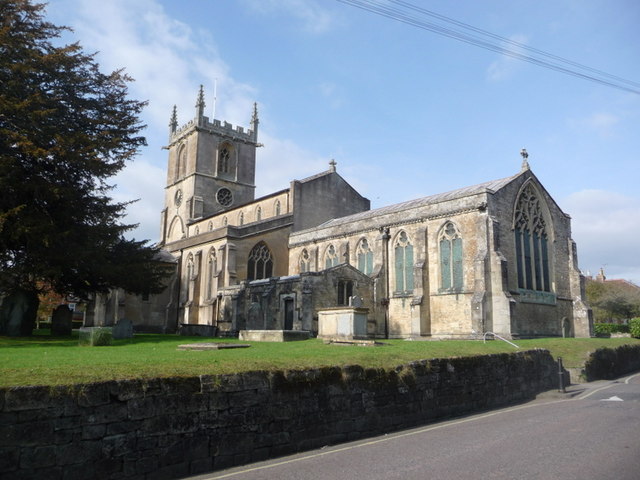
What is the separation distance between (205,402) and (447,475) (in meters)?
3.72

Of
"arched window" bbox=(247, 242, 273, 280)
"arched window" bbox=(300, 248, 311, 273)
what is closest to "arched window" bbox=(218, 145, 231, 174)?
"arched window" bbox=(247, 242, 273, 280)

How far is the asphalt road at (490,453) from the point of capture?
6.96m

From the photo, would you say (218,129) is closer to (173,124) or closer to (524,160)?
(173,124)

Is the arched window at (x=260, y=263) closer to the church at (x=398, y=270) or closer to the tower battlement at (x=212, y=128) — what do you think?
the church at (x=398, y=270)

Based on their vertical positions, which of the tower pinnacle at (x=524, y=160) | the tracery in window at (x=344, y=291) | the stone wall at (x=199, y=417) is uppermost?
the tower pinnacle at (x=524, y=160)

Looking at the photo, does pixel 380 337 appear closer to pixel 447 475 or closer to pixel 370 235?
pixel 370 235

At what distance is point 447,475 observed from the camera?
684 cm

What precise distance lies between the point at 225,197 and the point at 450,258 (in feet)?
115

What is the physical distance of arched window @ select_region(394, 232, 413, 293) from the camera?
30016 mm

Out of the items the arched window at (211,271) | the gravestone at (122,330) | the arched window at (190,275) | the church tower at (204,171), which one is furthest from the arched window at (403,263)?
the church tower at (204,171)

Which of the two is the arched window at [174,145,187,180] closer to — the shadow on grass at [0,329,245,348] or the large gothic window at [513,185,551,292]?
the shadow on grass at [0,329,245,348]

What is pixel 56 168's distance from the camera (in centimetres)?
2034

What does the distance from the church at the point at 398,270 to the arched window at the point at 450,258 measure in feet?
0.20

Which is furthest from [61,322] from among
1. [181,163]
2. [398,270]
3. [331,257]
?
[181,163]
